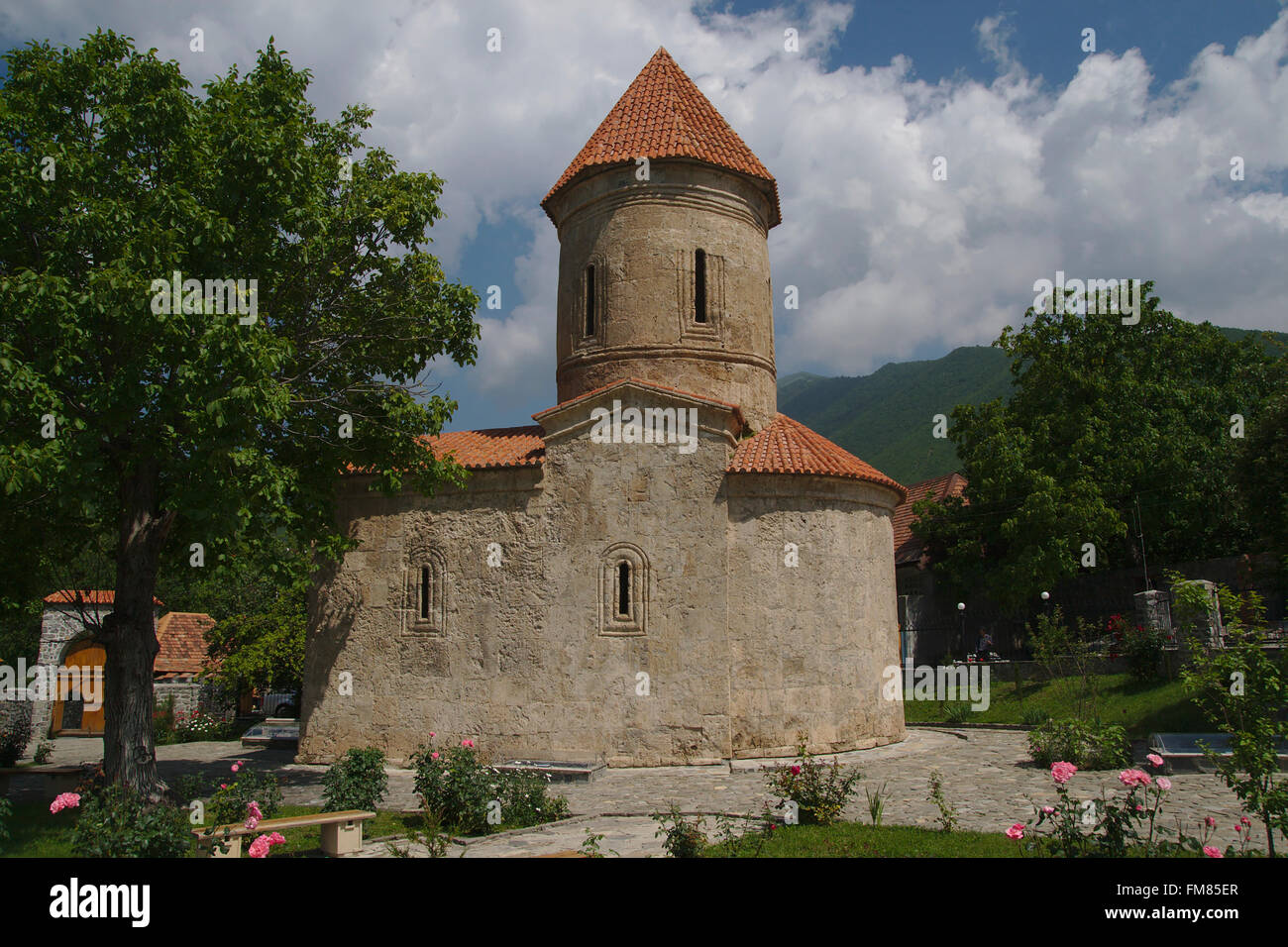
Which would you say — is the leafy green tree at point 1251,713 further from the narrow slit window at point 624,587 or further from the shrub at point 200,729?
the shrub at point 200,729

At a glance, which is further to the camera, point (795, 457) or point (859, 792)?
point (795, 457)

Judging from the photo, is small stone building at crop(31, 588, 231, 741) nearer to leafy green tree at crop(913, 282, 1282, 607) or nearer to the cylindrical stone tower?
the cylindrical stone tower

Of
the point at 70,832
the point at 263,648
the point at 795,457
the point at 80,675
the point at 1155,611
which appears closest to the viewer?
the point at 70,832

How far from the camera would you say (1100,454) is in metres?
21.6

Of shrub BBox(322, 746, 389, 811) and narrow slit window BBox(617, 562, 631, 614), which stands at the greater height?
narrow slit window BBox(617, 562, 631, 614)

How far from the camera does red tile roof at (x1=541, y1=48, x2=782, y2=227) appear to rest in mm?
15172

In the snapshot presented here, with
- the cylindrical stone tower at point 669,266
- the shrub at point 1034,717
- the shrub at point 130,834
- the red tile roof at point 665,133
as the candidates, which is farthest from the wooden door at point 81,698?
the shrub at point 1034,717

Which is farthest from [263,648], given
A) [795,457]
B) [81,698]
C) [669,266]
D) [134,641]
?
[795,457]

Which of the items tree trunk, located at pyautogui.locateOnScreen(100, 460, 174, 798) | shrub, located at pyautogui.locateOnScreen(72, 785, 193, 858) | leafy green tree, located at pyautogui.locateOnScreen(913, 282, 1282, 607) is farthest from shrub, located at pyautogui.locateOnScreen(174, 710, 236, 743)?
leafy green tree, located at pyautogui.locateOnScreen(913, 282, 1282, 607)

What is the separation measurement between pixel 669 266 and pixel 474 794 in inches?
387

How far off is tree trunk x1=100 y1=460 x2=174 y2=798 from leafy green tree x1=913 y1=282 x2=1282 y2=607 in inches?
694

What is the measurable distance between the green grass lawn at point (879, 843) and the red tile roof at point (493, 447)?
7.34 meters

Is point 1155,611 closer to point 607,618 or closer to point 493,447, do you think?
point 607,618

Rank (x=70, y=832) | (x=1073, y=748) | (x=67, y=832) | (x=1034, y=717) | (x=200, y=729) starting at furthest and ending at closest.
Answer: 1. (x=200, y=729)
2. (x=1034, y=717)
3. (x=1073, y=748)
4. (x=67, y=832)
5. (x=70, y=832)
